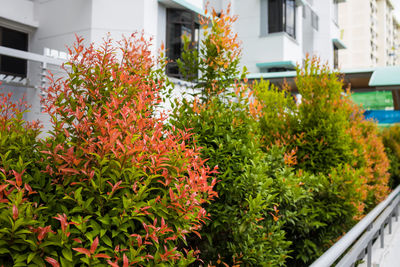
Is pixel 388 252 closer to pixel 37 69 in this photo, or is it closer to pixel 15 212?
pixel 15 212

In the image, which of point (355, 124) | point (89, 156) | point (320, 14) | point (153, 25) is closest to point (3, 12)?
point (153, 25)

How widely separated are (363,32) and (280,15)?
4118 centimetres

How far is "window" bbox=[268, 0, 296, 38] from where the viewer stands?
69.6ft

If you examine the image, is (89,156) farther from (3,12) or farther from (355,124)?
(3,12)

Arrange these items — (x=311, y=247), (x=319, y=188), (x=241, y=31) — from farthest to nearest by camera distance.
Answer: (x=241, y=31)
(x=319, y=188)
(x=311, y=247)

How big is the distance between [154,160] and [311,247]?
379 cm

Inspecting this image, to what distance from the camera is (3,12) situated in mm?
11836

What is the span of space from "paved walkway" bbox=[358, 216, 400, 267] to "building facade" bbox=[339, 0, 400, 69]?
49817 mm

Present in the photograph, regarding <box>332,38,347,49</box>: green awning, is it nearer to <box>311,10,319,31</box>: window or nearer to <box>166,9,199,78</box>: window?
<box>311,10,319,31</box>: window

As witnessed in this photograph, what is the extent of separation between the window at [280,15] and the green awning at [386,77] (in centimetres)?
827

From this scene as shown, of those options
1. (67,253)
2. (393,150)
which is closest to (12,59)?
(67,253)

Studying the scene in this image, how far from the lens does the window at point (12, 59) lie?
486 inches

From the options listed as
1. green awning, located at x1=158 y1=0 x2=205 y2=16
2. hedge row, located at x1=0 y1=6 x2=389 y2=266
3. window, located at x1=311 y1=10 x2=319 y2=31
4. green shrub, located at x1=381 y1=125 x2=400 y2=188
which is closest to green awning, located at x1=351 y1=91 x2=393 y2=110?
green shrub, located at x1=381 y1=125 x2=400 y2=188

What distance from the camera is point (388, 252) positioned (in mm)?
6203
